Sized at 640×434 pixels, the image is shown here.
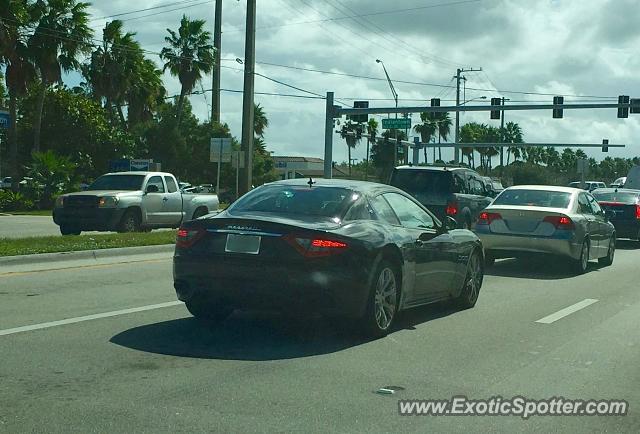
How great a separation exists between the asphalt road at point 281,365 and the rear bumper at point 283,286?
14.8 inches

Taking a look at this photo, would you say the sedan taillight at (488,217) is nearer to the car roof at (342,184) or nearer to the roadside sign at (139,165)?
the car roof at (342,184)

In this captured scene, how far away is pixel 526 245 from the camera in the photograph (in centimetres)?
1528

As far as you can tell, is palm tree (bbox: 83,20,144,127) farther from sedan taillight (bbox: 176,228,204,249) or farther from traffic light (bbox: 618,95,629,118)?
sedan taillight (bbox: 176,228,204,249)

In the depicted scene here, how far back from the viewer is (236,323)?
30.4ft

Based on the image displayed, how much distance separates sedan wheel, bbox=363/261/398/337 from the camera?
27.4 feet

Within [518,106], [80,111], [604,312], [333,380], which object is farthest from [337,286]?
[80,111]

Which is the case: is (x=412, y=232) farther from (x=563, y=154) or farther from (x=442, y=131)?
(x=563, y=154)

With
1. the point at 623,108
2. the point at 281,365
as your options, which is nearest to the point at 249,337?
the point at 281,365

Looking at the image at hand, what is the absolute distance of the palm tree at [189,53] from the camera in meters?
55.3

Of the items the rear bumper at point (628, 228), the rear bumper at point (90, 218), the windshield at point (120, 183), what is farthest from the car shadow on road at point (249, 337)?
the rear bumper at point (628, 228)

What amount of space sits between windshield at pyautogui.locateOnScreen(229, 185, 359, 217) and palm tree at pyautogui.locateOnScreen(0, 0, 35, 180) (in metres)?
30.1

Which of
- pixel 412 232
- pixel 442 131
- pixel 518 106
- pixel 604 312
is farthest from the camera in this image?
pixel 442 131

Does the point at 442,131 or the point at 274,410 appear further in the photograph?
the point at 442,131

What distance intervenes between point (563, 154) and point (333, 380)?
152631 mm
